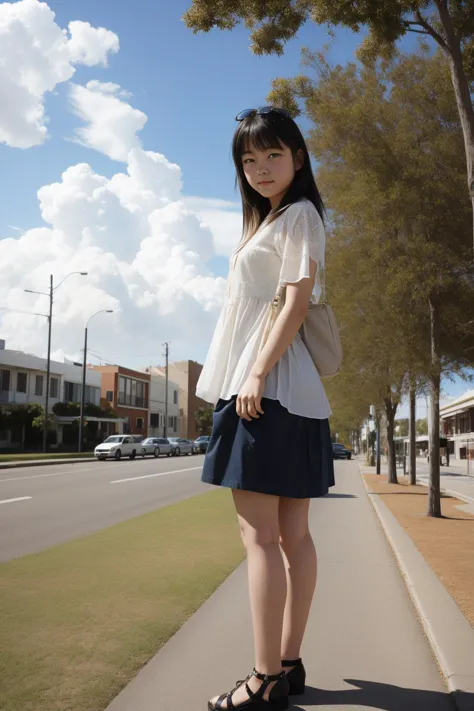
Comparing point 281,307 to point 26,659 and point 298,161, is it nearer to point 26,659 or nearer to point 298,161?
point 298,161

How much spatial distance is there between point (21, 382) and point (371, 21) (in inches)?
1796

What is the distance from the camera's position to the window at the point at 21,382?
4816cm

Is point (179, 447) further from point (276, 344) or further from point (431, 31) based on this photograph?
point (276, 344)

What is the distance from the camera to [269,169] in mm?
2879

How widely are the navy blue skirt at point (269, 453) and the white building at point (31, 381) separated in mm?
42818

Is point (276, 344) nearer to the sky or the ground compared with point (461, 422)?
nearer to the ground

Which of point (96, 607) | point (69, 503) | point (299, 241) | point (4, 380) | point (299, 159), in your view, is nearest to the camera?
point (299, 241)

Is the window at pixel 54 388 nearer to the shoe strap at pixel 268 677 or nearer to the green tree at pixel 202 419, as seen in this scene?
the green tree at pixel 202 419

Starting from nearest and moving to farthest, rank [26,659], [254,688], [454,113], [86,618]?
[254,688] → [26,659] → [86,618] → [454,113]

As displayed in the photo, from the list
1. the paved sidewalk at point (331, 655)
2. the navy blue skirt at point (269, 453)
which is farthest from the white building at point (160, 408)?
the navy blue skirt at point (269, 453)

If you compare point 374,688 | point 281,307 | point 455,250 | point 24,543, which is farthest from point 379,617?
point 455,250

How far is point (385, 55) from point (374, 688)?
6533 millimetres

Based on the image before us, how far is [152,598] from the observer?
14.8 feet

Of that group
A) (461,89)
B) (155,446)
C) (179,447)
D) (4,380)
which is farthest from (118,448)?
(461,89)
